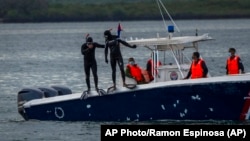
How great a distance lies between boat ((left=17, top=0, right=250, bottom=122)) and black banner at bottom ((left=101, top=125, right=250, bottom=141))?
548 cm

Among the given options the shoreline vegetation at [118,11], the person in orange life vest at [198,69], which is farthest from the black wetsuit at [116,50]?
the shoreline vegetation at [118,11]

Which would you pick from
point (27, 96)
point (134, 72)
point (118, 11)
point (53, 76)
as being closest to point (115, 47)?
point (134, 72)

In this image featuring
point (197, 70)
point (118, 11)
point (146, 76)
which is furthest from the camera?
point (118, 11)

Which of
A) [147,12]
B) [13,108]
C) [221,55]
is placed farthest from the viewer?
[147,12]

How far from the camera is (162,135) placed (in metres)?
25.3

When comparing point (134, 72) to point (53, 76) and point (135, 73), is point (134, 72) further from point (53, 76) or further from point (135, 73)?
point (53, 76)

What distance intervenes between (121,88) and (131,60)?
3.96 ft

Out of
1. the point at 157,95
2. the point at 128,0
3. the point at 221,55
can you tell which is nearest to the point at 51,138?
the point at 157,95

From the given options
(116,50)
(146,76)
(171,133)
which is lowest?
(171,133)

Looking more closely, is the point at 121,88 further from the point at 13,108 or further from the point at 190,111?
the point at 13,108

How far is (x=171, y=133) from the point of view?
25.4 metres

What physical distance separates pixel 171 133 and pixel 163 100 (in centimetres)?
678

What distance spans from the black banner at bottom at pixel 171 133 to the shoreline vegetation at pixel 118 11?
407 feet

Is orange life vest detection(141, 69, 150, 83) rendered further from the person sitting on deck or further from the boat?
the boat
